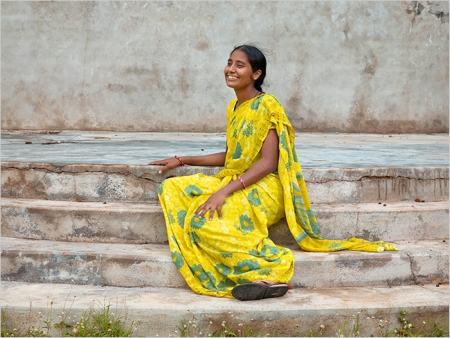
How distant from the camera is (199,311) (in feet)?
12.0

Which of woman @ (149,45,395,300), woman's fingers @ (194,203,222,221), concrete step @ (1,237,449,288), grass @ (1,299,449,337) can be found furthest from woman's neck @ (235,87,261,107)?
grass @ (1,299,449,337)

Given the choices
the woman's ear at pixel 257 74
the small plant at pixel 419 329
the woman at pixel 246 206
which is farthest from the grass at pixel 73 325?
the woman's ear at pixel 257 74

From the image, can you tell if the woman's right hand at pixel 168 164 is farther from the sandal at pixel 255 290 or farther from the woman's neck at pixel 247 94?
the sandal at pixel 255 290

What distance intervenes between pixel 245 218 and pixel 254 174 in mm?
253

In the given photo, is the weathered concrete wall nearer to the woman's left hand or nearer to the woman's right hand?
the woman's right hand

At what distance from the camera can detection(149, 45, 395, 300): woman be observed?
12.9 ft

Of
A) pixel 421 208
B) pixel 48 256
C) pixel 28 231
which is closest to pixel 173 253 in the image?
pixel 48 256

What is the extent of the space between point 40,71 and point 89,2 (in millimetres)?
995

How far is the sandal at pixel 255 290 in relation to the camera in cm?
375

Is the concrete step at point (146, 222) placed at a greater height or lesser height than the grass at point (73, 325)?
greater

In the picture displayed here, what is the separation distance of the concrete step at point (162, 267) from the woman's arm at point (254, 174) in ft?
1.25

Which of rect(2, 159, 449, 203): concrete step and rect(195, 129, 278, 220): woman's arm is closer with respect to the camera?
rect(195, 129, 278, 220): woman's arm

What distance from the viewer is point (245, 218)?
4082 mm

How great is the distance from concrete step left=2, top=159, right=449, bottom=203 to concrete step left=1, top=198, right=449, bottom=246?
4.7 inches
